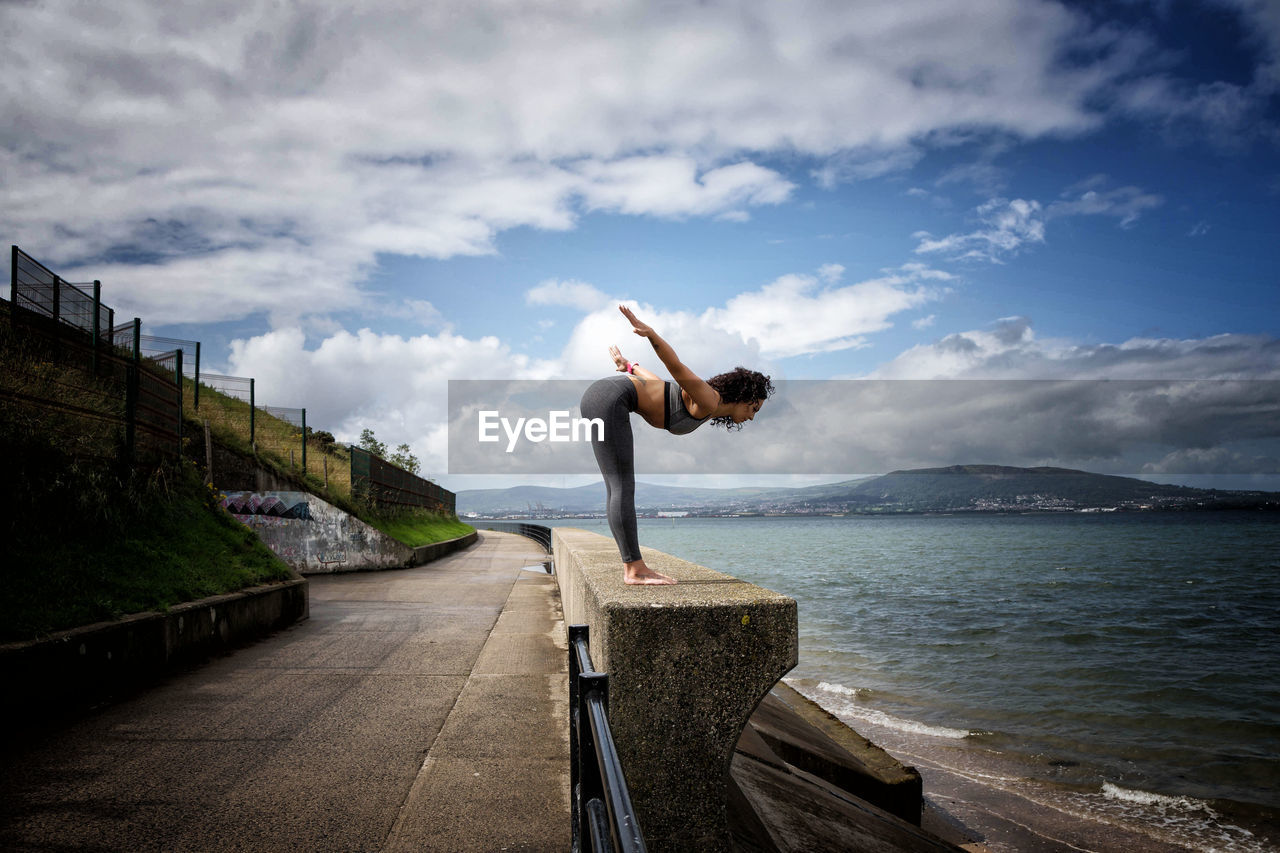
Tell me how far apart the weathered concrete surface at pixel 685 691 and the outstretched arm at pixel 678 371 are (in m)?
0.94

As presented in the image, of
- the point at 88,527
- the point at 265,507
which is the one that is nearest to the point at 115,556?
the point at 88,527

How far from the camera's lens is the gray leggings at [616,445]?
317 cm

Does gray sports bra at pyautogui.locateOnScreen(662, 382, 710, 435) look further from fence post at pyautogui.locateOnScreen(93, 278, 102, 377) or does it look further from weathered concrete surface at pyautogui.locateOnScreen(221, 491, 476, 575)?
weathered concrete surface at pyautogui.locateOnScreen(221, 491, 476, 575)

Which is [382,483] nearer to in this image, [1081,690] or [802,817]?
[1081,690]

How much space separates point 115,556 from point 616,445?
4.93 meters

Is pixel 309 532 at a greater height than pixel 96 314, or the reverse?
pixel 96 314

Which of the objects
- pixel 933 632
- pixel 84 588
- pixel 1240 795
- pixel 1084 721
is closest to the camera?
pixel 84 588

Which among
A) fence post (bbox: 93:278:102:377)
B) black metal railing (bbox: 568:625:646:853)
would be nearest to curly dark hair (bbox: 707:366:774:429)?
black metal railing (bbox: 568:625:646:853)

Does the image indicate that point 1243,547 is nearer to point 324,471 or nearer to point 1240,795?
point 1240,795

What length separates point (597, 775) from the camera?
1643 mm

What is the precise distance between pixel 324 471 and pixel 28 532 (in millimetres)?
12743

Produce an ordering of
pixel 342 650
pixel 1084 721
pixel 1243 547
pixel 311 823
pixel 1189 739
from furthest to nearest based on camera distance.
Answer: pixel 1243 547
pixel 1084 721
pixel 1189 739
pixel 342 650
pixel 311 823

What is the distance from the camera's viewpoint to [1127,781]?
24.2ft

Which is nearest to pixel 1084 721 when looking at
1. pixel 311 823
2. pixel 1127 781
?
pixel 1127 781
